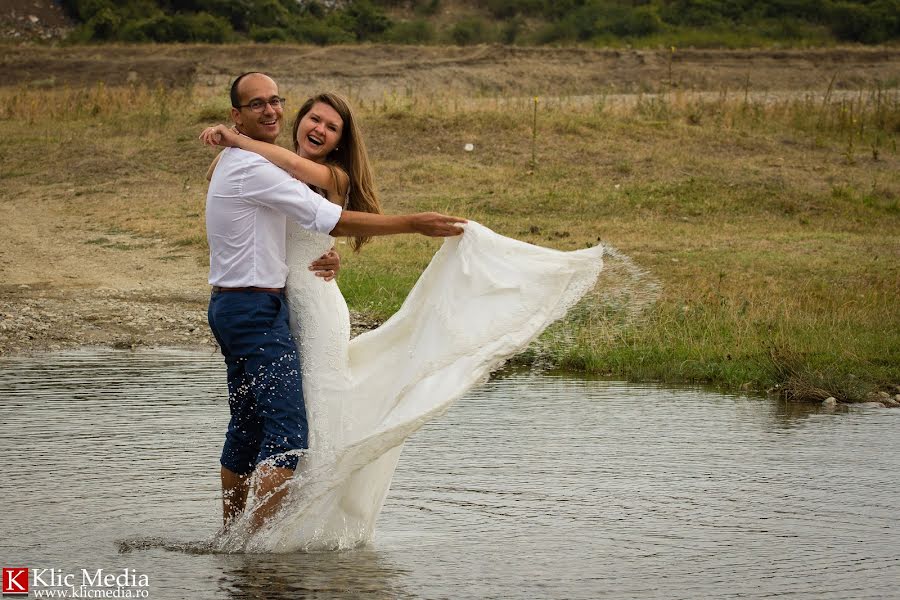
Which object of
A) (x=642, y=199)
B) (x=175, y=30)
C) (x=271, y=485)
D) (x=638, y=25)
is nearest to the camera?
(x=271, y=485)

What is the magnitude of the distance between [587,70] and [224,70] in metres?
9.72

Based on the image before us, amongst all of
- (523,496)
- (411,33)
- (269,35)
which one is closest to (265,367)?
(523,496)

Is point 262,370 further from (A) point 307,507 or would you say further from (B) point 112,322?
(B) point 112,322

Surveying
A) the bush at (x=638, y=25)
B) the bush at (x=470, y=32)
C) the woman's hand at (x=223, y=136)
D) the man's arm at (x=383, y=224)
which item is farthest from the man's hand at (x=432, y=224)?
the bush at (x=638, y=25)

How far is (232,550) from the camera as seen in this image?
5.73m

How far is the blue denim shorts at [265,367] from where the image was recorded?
515 cm

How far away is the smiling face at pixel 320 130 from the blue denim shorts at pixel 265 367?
1.94ft

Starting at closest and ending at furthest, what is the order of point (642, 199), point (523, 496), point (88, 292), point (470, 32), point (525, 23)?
point (523, 496)
point (88, 292)
point (642, 199)
point (470, 32)
point (525, 23)

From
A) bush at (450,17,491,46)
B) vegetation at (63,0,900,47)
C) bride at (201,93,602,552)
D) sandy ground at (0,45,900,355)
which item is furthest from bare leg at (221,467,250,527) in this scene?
bush at (450,17,491,46)

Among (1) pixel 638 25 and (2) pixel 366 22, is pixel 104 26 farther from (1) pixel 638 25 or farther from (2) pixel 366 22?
(1) pixel 638 25

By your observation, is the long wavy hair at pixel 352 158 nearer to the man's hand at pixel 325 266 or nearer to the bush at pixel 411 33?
the man's hand at pixel 325 266

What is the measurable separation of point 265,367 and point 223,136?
2.92 feet

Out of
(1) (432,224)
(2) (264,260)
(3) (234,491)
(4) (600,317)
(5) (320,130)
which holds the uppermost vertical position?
(5) (320,130)

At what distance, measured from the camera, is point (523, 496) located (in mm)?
6680
